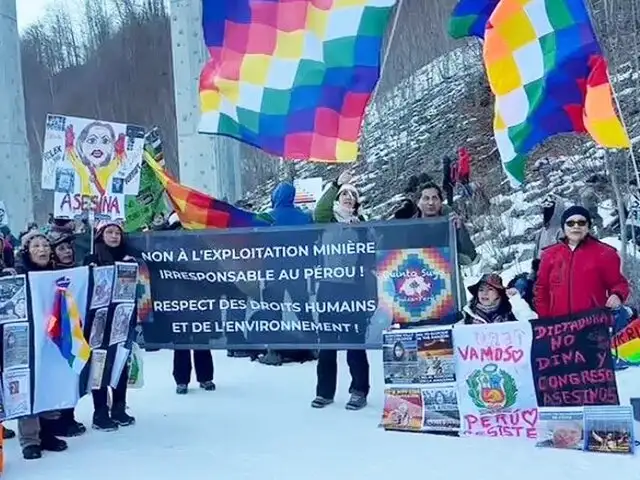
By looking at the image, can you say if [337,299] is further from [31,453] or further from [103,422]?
[31,453]

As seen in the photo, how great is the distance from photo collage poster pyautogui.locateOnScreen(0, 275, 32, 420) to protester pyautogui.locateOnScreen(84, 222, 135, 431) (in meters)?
0.73

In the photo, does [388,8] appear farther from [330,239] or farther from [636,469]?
[636,469]

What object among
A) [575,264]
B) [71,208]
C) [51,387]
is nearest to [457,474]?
[575,264]

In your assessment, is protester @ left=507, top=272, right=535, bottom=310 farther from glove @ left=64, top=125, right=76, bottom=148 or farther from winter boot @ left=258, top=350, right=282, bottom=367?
glove @ left=64, top=125, right=76, bottom=148

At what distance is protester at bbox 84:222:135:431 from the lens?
671 cm

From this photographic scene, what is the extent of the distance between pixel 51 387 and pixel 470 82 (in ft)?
73.1

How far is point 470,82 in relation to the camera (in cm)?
2669

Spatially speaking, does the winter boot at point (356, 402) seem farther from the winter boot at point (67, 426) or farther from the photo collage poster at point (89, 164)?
the photo collage poster at point (89, 164)

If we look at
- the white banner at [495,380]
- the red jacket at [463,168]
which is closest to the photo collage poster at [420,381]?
the white banner at [495,380]

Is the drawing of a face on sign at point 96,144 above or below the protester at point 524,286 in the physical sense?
above

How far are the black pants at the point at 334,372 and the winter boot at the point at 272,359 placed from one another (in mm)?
1880

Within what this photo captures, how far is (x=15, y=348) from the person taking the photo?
19.1 ft

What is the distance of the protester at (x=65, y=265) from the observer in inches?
251

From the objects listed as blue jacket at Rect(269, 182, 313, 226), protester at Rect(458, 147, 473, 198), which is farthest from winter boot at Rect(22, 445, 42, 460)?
protester at Rect(458, 147, 473, 198)
